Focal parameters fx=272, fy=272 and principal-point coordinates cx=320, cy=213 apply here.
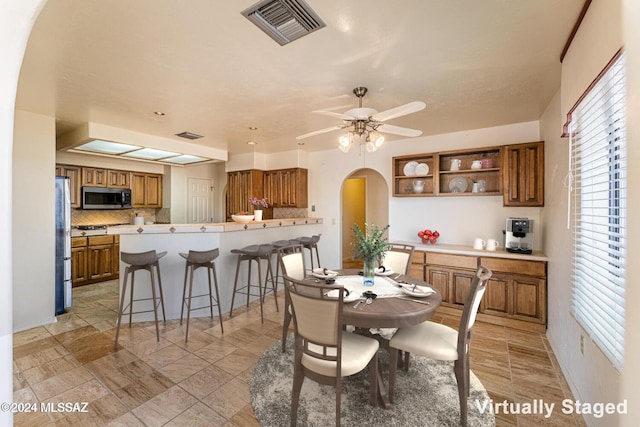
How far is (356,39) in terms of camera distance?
1921mm

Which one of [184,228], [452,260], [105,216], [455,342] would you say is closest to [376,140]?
[455,342]

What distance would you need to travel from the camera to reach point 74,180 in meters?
4.95

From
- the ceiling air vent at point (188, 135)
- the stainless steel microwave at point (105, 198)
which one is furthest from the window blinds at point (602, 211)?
the stainless steel microwave at point (105, 198)

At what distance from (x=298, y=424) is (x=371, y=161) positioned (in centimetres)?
416

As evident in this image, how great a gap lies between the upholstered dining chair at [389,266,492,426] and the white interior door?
5.86 meters

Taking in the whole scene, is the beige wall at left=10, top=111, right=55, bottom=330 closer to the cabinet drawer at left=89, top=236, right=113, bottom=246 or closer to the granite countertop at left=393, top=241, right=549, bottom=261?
the cabinet drawer at left=89, top=236, right=113, bottom=246

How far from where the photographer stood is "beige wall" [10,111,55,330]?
318 centimetres

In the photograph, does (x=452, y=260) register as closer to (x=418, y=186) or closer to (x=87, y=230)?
(x=418, y=186)

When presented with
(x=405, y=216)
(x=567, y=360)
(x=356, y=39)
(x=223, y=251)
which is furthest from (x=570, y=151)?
(x=223, y=251)

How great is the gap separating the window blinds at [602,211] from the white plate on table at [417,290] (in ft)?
3.20

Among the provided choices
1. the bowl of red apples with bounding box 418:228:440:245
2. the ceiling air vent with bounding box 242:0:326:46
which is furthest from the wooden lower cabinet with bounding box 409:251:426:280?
the ceiling air vent with bounding box 242:0:326:46

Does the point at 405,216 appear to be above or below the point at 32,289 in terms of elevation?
above

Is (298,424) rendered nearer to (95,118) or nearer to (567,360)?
(567,360)

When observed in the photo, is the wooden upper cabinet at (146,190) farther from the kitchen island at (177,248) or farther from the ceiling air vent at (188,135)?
the kitchen island at (177,248)
